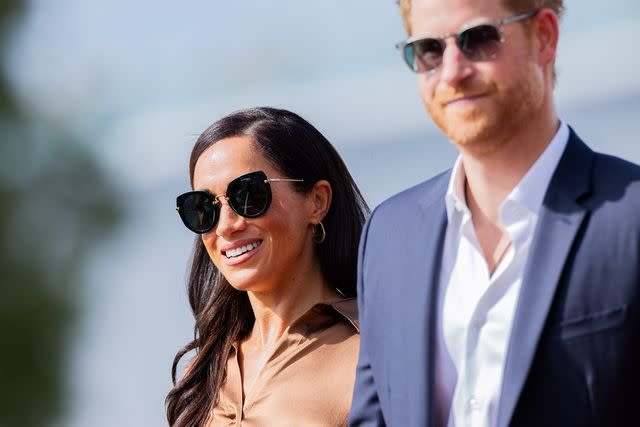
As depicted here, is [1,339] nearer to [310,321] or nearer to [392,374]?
[310,321]

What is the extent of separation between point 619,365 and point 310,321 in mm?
1769

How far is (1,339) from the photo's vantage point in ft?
38.3

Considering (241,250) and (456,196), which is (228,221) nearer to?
(241,250)

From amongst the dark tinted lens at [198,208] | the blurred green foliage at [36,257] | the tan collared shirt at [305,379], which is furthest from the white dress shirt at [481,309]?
the blurred green foliage at [36,257]

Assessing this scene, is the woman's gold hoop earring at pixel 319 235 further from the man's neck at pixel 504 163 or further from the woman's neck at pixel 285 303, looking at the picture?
the man's neck at pixel 504 163

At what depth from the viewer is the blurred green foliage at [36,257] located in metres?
11.6

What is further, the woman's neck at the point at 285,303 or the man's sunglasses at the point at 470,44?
the woman's neck at the point at 285,303

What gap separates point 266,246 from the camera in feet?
13.6

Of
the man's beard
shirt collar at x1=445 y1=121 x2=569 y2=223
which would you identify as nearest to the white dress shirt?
shirt collar at x1=445 y1=121 x2=569 y2=223

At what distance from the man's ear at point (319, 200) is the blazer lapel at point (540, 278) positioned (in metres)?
1.60

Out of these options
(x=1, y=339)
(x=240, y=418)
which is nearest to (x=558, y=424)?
(x=240, y=418)

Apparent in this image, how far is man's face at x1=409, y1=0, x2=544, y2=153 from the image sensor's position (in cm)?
270

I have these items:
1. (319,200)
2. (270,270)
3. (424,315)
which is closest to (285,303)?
(270,270)

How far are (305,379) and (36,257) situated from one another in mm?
8358
